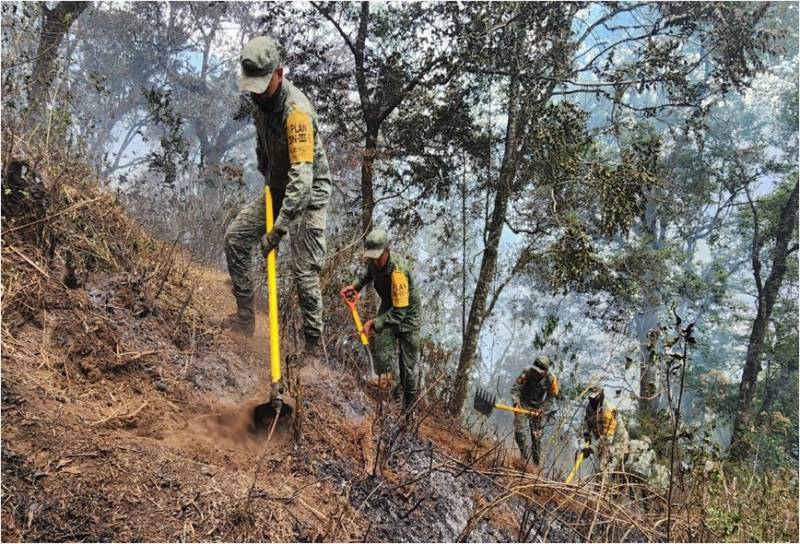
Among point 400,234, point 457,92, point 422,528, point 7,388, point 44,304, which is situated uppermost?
point 457,92

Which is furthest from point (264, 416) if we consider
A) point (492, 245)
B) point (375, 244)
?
point (492, 245)

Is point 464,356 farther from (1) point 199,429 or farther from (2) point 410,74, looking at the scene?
(1) point 199,429

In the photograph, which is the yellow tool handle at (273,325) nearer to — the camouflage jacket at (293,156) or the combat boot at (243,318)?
the camouflage jacket at (293,156)

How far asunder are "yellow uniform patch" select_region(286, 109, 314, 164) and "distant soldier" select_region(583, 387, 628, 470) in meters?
2.45

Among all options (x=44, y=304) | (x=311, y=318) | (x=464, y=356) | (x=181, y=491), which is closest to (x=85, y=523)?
(x=181, y=491)

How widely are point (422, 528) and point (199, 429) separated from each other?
4.80 ft

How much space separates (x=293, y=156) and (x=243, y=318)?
1481mm

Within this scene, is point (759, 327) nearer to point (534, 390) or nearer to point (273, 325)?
point (534, 390)

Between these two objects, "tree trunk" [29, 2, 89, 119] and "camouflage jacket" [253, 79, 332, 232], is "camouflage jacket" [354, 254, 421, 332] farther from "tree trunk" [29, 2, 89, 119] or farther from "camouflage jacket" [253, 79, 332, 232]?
"tree trunk" [29, 2, 89, 119]

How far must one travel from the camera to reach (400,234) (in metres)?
8.98

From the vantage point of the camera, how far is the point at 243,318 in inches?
170

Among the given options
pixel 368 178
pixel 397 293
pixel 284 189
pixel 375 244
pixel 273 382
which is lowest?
pixel 273 382

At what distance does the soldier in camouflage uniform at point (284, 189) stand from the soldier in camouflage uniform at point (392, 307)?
0.89 m

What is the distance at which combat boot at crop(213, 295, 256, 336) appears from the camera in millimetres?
4238
